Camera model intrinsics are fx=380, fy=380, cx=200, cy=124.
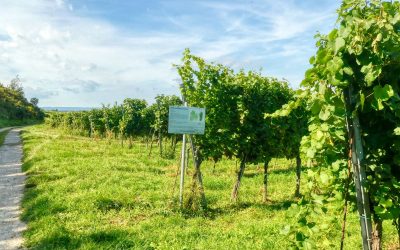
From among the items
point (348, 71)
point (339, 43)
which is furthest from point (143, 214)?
point (339, 43)

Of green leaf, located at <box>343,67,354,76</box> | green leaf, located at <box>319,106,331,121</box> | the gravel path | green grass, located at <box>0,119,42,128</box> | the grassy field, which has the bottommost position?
the gravel path

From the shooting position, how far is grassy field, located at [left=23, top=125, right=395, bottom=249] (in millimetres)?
8000

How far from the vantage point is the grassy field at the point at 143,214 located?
26.2 feet

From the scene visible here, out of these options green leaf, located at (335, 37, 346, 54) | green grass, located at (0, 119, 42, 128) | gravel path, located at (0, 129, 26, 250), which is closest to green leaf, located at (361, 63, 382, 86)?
green leaf, located at (335, 37, 346, 54)

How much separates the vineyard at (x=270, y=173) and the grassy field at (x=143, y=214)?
0.14ft

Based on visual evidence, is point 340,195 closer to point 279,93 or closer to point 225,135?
point 225,135

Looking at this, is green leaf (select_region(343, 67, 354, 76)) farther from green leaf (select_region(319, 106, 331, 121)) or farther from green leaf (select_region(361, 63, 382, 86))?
green leaf (select_region(319, 106, 331, 121))

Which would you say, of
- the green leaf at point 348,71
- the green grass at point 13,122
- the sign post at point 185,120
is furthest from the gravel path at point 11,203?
the green grass at point 13,122

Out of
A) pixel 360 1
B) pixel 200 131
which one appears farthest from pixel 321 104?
pixel 200 131

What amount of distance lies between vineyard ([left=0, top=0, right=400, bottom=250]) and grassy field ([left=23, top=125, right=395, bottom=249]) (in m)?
0.04

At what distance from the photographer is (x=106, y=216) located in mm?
10023

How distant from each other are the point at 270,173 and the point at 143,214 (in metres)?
9.15

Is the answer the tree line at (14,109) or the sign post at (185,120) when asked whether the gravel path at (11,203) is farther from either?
the tree line at (14,109)

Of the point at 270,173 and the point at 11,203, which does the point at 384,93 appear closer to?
the point at 11,203
